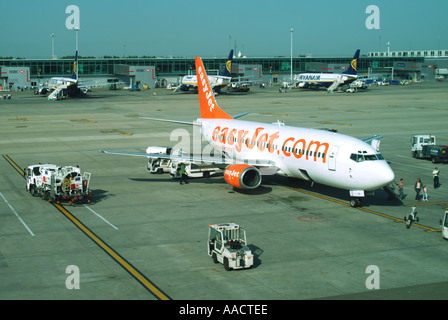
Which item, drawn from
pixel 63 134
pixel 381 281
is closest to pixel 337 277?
pixel 381 281

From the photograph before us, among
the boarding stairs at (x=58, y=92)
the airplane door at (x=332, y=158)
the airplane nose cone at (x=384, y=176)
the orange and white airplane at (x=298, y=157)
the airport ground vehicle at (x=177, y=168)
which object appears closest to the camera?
the airplane nose cone at (x=384, y=176)

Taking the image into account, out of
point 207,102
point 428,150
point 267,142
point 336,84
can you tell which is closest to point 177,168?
point 267,142

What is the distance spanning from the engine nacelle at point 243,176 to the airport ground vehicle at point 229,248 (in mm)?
13274

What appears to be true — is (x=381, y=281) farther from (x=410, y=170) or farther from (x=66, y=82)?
(x=66, y=82)

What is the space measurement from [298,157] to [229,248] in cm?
1566

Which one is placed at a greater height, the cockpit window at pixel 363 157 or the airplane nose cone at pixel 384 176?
the cockpit window at pixel 363 157

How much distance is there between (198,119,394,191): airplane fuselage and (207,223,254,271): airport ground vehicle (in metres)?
12.1

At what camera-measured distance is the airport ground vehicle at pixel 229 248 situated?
24578 millimetres

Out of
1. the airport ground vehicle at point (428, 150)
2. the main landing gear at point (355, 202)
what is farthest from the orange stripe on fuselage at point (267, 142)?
the airport ground vehicle at point (428, 150)

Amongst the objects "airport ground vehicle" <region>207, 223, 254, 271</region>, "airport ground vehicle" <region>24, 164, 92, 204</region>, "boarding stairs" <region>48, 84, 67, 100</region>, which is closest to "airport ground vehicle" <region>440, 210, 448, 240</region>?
"airport ground vehicle" <region>207, 223, 254, 271</region>

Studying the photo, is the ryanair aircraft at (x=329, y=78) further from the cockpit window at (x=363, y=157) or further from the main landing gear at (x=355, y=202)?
the cockpit window at (x=363, y=157)

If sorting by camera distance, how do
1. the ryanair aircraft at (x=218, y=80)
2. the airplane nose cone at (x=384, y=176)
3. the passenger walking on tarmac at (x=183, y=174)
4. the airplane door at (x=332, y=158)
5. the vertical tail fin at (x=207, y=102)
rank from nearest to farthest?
the airplane nose cone at (x=384, y=176) < the airplane door at (x=332, y=158) < the passenger walking on tarmac at (x=183, y=174) < the vertical tail fin at (x=207, y=102) < the ryanair aircraft at (x=218, y=80)

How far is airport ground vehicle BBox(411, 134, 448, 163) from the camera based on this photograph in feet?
176
